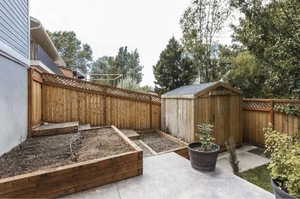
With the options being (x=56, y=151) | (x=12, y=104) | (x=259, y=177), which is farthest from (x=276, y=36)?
(x=12, y=104)

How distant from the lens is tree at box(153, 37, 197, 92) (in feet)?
35.2

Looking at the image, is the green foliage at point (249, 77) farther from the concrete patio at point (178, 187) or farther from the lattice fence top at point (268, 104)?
the concrete patio at point (178, 187)

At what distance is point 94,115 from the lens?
6133mm

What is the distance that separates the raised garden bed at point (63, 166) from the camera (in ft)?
7.37

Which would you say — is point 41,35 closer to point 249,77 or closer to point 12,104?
point 12,104

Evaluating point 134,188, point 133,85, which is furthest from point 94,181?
point 133,85

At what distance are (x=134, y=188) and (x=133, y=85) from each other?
29.1ft

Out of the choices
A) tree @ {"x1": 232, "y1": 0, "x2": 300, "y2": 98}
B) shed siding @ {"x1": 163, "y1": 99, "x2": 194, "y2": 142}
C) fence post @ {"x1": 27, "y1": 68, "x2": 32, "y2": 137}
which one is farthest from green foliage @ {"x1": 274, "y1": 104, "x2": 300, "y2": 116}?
fence post @ {"x1": 27, "y1": 68, "x2": 32, "y2": 137}

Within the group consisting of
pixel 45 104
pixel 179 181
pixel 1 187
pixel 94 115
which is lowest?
pixel 179 181

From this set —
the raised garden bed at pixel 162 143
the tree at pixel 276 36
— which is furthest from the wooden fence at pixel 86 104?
the tree at pixel 276 36

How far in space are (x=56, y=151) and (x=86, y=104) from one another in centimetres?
278

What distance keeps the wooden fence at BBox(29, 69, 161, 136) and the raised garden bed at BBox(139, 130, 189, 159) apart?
54cm

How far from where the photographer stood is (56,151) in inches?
134

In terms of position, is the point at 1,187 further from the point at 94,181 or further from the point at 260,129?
the point at 260,129
